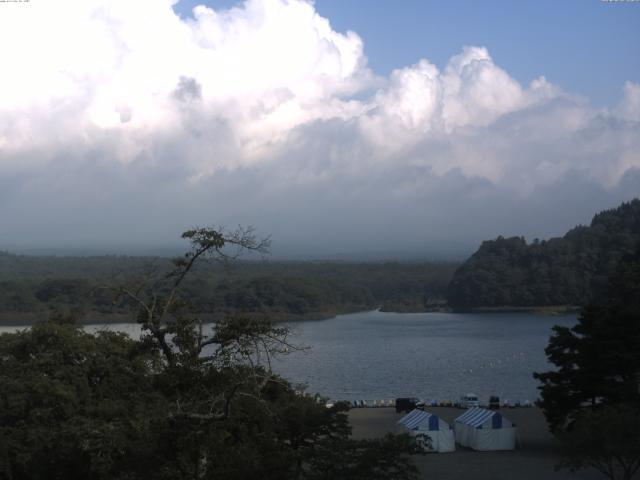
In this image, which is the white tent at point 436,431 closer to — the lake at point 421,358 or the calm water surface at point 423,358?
the calm water surface at point 423,358

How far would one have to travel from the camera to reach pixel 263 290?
73750 mm

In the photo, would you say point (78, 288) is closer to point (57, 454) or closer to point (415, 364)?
point (415, 364)

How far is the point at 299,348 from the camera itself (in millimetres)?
7488

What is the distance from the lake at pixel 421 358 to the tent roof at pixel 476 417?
7803 millimetres

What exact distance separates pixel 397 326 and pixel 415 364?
24.2 metres

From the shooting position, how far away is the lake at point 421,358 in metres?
33.2

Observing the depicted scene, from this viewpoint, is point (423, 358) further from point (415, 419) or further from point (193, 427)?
point (193, 427)

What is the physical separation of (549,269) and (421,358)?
4020 cm

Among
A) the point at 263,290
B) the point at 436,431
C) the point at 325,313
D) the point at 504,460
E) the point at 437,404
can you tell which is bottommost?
the point at 437,404

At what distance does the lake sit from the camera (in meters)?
33.2

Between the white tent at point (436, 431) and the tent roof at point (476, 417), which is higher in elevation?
the tent roof at point (476, 417)

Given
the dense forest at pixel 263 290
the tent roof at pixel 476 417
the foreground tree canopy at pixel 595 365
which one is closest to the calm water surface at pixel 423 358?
the tent roof at pixel 476 417

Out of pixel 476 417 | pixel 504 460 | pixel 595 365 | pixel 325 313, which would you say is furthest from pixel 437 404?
pixel 325 313

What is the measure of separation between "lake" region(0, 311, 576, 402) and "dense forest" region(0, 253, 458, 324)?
4781mm
